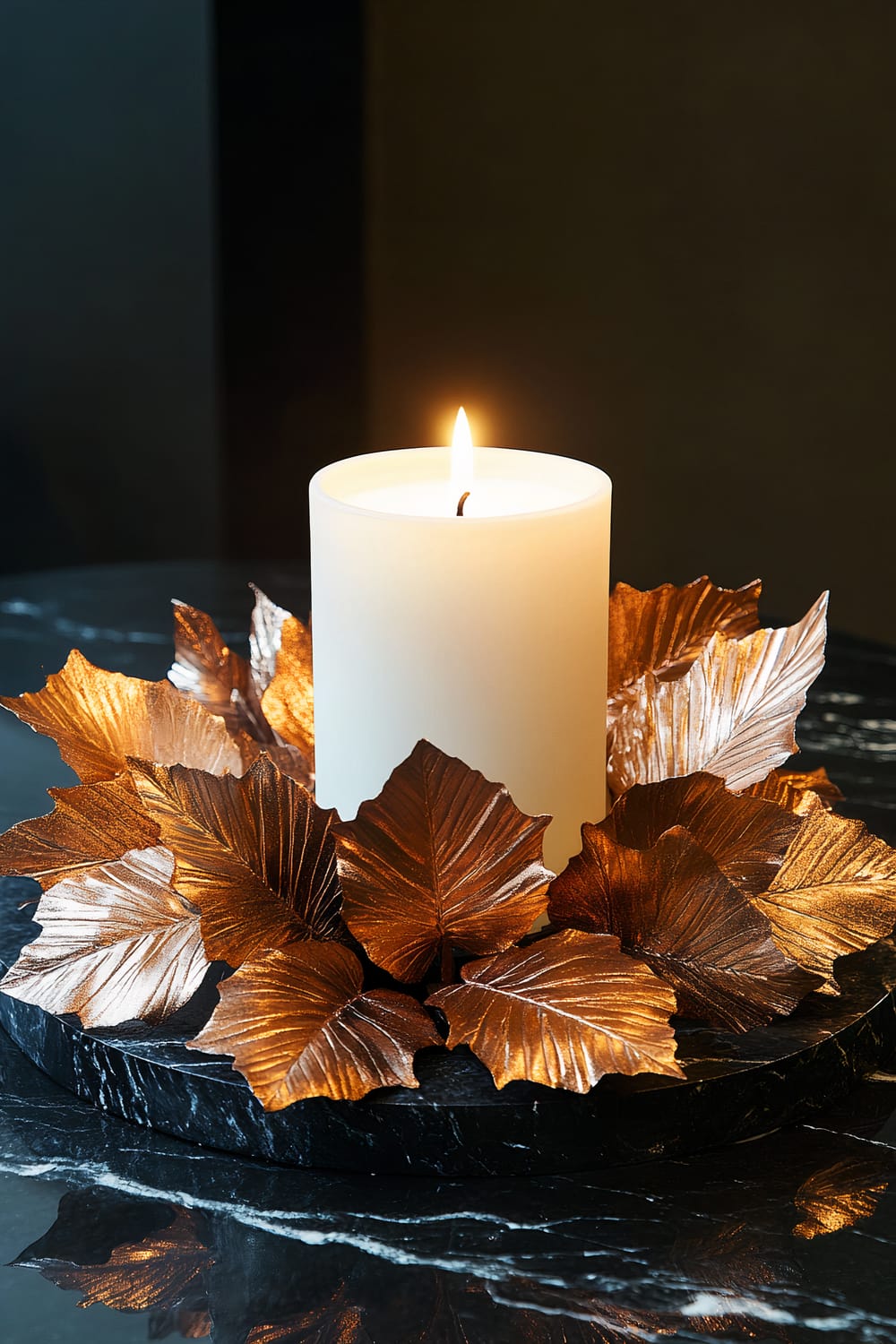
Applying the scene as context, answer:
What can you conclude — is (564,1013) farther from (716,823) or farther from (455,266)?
(455,266)

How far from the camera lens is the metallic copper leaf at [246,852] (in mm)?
→ 394

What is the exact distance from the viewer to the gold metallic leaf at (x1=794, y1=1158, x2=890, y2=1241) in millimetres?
373

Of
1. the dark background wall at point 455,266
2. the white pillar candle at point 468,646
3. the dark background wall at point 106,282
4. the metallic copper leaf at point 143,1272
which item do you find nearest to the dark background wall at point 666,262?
the dark background wall at point 455,266

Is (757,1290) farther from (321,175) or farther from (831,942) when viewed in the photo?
(321,175)

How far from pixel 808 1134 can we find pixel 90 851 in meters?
0.23

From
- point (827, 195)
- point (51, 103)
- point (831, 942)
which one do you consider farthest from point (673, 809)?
point (827, 195)

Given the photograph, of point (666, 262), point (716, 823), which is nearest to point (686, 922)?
point (716, 823)

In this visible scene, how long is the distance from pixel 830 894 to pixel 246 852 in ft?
0.57

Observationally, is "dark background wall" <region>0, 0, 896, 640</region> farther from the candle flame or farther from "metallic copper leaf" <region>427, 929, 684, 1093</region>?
"metallic copper leaf" <region>427, 929, 684, 1093</region>

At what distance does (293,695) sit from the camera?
56cm

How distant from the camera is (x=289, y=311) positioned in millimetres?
2076

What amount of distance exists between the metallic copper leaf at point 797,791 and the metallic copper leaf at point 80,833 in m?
0.19

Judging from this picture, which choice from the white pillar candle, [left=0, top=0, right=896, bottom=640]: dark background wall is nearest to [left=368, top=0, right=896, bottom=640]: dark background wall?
[left=0, top=0, right=896, bottom=640]: dark background wall

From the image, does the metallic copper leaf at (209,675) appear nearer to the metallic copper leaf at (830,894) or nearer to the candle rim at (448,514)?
the candle rim at (448,514)
